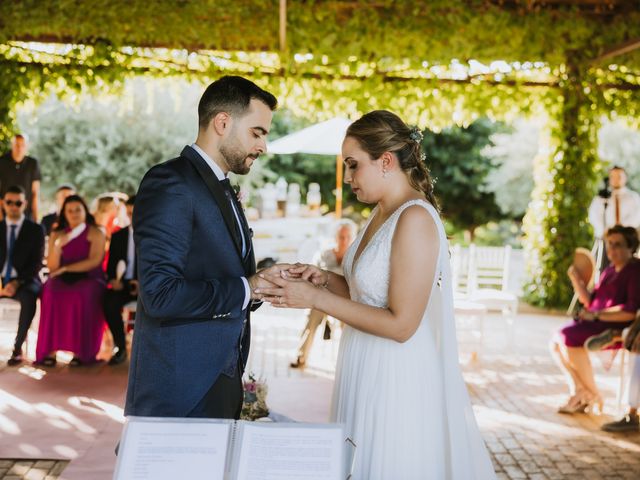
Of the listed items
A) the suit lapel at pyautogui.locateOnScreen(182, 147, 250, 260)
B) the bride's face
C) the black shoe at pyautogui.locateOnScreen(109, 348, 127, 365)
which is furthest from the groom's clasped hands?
the black shoe at pyautogui.locateOnScreen(109, 348, 127, 365)

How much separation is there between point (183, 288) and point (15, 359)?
17.0ft

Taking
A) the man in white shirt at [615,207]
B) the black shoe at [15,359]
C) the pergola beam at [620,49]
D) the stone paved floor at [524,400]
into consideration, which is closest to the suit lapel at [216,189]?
the stone paved floor at [524,400]

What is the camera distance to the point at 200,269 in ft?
6.78

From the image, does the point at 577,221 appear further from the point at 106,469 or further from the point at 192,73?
the point at 106,469

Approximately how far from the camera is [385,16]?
27.5ft

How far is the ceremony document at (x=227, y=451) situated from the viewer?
4.88 ft

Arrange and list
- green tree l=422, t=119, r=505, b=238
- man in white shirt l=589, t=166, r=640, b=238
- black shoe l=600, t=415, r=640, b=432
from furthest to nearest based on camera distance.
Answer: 1. green tree l=422, t=119, r=505, b=238
2. man in white shirt l=589, t=166, r=640, b=238
3. black shoe l=600, t=415, r=640, b=432

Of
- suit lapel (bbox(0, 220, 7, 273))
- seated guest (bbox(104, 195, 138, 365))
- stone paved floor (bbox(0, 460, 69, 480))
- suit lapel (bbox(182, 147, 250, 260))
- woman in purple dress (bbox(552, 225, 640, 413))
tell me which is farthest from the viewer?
suit lapel (bbox(0, 220, 7, 273))

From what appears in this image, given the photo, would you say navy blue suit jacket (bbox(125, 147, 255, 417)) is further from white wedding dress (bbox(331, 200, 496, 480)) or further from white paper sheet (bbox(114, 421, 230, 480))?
white wedding dress (bbox(331, 200, 496, 480))

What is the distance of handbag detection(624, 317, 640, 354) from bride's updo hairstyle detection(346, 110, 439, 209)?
3.49 m

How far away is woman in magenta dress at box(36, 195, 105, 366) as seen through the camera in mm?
6473

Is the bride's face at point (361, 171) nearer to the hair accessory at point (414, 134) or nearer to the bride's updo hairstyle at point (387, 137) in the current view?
the bride's updo hairstyle at point (387, 137)

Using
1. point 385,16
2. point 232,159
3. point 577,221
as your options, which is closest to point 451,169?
point 577,221

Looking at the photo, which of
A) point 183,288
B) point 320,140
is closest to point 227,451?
point 183,288
